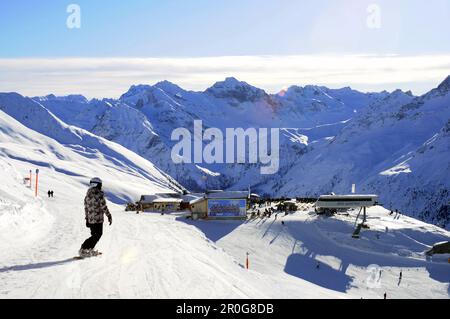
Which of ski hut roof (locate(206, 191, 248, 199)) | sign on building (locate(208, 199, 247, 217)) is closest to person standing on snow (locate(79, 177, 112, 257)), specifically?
sign on building (locate(208, 199, 247, 217))

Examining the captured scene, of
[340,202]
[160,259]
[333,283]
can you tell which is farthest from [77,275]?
[340,202]

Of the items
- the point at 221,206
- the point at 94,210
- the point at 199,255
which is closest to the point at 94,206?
the point at 94,210

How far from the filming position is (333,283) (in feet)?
155

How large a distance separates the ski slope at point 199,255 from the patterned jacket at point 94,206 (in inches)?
51.2

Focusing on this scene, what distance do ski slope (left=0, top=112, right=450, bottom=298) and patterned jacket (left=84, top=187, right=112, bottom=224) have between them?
1.30 metres

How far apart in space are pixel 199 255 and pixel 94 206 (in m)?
8.38

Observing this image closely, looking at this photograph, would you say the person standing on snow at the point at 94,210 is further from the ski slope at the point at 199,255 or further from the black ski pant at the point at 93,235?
the ski slope at the point at 199,255

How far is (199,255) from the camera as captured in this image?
23.0 m

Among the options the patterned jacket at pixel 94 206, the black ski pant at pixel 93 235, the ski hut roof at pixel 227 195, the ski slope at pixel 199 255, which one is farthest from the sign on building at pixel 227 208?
the patterned jacket at pixel 94 206

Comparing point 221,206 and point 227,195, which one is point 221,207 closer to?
point 221,206

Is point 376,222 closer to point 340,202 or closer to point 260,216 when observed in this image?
point 340,202

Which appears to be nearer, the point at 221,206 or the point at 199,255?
the point at 199,255

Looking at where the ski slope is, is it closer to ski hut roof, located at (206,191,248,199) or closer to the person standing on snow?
the person standing on snow

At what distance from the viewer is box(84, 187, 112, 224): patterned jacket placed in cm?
1568
